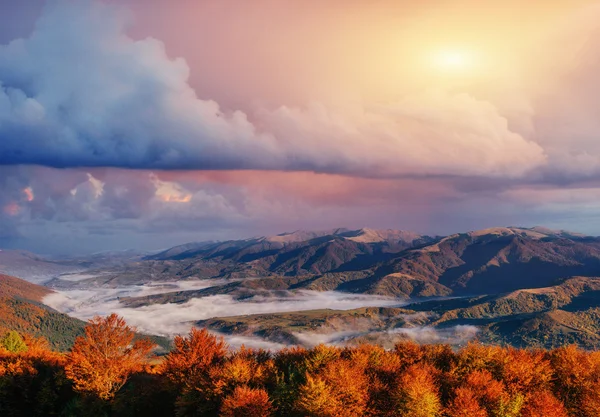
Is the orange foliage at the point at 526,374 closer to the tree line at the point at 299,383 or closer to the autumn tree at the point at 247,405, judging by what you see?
the tree line at the point at 299,383

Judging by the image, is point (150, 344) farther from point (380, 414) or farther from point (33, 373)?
point (380, 414)

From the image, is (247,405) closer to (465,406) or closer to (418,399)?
(418,399)

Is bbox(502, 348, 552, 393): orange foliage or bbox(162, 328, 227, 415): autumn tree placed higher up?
bbox(162, 328, 227, 415): autumn tree

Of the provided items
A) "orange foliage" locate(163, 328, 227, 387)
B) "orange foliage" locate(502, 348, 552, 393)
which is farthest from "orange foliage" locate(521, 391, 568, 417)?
"orange foliage" locate(163, 328, 227, 387)

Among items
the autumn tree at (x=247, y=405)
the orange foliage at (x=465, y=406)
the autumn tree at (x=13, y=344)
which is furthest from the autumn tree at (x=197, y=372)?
the autumn tree at (x=13, y=344)

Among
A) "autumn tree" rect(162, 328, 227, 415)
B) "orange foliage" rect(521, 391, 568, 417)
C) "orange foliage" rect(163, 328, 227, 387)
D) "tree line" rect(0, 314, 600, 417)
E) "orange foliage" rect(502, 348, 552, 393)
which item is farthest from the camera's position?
"orange foliage" rect(163, 328, 227, 387)

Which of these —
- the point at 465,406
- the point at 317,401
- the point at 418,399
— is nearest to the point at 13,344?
the point at 317,401

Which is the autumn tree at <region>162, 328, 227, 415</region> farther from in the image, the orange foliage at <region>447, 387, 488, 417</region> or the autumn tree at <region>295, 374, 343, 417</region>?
the orange foliage at <region>447, 387, 488, 417</region>
